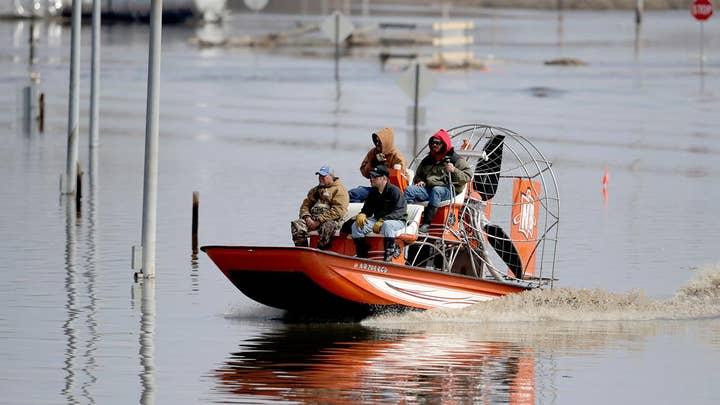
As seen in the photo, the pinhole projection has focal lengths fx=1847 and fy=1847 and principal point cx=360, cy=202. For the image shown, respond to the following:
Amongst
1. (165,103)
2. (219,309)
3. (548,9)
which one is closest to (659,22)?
(548,9)

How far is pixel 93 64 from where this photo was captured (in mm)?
38594

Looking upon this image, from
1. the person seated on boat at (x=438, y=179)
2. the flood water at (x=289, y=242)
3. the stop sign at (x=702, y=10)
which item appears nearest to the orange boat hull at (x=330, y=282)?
the flood water at (x=289, y=242)

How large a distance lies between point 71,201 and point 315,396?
17.9 metres

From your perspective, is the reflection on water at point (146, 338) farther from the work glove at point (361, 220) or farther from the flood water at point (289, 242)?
the work glove at point (361, 220)

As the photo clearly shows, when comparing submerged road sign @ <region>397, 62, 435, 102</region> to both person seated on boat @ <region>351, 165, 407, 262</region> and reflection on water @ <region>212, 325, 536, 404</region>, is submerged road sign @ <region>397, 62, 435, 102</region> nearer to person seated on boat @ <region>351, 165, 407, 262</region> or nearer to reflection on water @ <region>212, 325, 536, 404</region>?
person seated on boat @ <region>351, 165, 407, 262</region>

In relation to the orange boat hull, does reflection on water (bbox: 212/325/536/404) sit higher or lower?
lower

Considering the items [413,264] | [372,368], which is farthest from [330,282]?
[372,368]

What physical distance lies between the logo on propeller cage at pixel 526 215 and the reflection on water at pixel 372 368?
347cm

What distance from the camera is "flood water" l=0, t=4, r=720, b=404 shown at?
18.5m

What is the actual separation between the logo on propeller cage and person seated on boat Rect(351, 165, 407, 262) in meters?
2.62

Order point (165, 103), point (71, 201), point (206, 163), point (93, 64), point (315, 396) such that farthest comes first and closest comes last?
point (165, 103) → point (206, 163) → point (93, 64) → point (71, 201) → point (315, 396)

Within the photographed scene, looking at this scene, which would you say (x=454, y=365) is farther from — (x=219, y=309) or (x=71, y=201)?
(x=71, y=201)

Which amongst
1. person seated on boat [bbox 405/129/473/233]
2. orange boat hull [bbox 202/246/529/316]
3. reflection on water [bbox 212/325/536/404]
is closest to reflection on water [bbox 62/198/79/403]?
reflection on water [bbox 212/325/536/404]

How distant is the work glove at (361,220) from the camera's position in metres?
22.3
